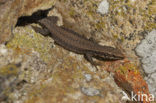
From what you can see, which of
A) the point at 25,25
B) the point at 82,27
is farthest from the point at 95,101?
the point at 25,25

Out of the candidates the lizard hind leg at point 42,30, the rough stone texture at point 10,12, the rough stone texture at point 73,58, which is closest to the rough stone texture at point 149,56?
the rough stone texture at point 73,58

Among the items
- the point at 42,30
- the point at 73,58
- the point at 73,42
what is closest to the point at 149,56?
the point at 73,58

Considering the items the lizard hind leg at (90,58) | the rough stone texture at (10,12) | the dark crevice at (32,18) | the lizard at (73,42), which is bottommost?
the lizard hind leg at (90,58)

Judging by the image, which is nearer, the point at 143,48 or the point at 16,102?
the point at 16,102

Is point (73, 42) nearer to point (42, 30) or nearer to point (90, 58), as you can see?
point (90, 58)

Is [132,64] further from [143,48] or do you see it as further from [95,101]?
[95,101]

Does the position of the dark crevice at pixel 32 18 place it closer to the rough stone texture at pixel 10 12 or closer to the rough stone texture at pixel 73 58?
the rough stone texture at pixel 73 58

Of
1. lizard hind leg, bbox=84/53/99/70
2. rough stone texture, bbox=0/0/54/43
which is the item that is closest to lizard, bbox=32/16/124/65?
lizard hind leg, bbox=84/53/99/70
